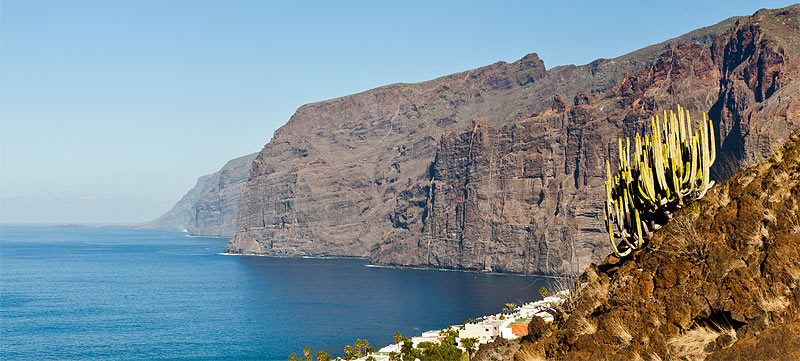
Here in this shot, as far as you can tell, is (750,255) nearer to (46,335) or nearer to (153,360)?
(153,360)

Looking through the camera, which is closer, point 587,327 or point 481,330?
point 587,327

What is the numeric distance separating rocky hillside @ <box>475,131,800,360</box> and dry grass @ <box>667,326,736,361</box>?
20 millimetres

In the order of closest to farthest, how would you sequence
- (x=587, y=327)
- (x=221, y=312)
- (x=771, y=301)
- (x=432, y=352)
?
(x=771, y=301)
(x=587, y=327)
(x=432, y=352)
(x=221, y=312)

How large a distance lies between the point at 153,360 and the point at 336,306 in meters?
54.4

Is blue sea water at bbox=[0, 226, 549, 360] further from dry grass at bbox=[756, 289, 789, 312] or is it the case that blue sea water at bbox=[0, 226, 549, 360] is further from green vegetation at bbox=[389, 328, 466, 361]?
dry grass at bbox=[756, 289, 789, 312]

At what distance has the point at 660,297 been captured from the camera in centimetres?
1548

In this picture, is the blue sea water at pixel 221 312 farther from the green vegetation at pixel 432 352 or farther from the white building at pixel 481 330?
the green vegetation at pixel 432 352

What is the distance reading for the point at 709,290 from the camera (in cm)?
1470

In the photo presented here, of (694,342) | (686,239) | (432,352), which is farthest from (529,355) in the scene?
(432,352)

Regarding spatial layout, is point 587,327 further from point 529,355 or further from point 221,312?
point 221,312

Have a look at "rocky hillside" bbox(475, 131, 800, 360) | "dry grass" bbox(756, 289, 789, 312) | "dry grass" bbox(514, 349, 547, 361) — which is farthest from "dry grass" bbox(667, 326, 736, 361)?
"dry grass" bbox(514, 349, 547, 361)

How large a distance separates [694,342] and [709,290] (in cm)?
113

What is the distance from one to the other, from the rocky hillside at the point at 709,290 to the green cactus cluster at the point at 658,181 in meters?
0.85

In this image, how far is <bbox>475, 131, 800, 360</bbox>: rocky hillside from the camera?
13531 mm
